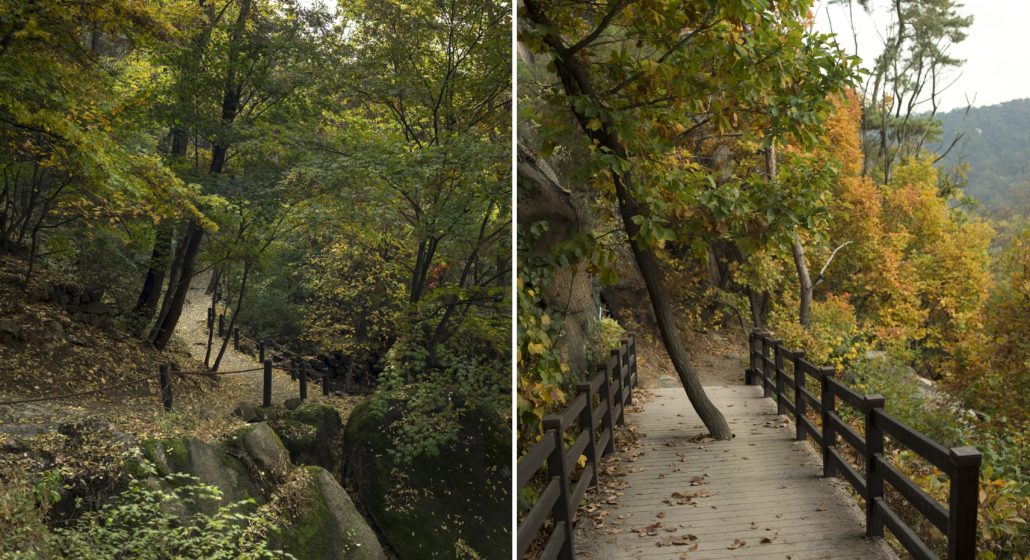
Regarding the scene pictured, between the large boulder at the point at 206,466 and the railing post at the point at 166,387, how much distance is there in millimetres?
62

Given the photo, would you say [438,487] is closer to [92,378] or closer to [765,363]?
[92,378]

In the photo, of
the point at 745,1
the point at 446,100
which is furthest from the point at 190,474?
the point at 745,1

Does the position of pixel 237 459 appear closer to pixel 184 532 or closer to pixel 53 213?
pixel 184 532

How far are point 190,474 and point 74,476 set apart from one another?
18cm

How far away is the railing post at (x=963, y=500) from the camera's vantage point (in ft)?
7.31

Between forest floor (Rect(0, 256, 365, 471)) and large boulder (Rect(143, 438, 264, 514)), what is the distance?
0.06ft

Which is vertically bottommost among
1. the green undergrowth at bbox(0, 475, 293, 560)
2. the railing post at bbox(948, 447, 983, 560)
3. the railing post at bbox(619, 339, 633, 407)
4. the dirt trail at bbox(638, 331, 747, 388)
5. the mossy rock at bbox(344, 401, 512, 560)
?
the dirt trail at bbox(638, 331, 747, 388)

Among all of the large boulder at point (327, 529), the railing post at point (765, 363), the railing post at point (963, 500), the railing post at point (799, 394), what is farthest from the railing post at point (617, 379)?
the large boulder at point (327, 529)

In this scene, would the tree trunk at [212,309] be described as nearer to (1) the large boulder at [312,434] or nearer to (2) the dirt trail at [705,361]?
(1) the large boulder at [312,434]

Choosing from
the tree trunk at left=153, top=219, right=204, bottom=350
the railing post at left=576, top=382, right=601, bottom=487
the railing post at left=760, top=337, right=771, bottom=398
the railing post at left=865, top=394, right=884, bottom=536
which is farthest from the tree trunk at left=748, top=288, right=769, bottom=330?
the tree trunk at left=153, top=219, right=204, bottom=350

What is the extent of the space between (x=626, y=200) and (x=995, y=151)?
58.8ft

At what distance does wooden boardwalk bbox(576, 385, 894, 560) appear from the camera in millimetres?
3256

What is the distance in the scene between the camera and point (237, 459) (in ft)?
3.93

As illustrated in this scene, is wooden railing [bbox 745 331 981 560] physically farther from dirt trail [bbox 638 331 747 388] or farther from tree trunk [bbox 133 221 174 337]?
dirt trail [bbox 638 331 747 388]
